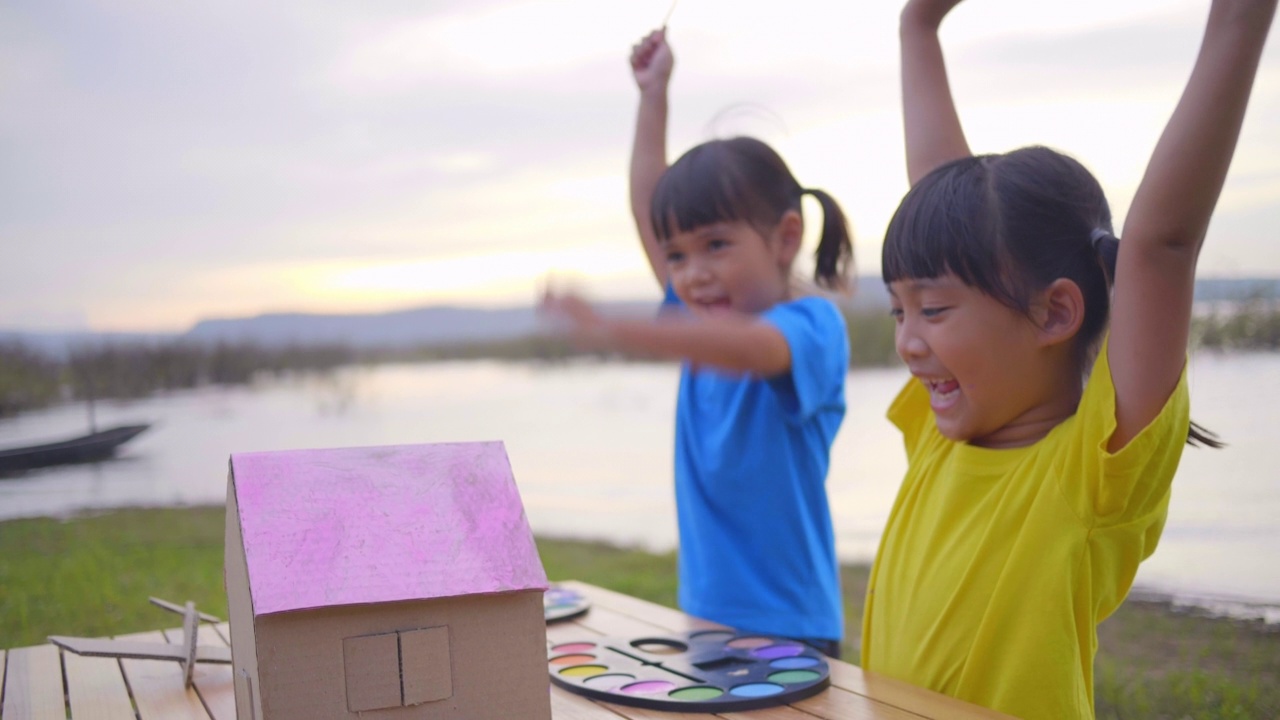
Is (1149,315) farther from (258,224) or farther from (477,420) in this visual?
(477,420)

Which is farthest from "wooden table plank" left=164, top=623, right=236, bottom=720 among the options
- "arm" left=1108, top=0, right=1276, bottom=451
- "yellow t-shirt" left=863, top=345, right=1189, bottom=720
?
"arm" left=1108, top=0, right=1276, bottom=451

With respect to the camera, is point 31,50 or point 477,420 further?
point 477,420

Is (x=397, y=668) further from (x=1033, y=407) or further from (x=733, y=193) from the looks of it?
(x=733, y=193)

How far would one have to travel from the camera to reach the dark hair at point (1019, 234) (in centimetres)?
130

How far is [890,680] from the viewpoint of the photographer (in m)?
1.30

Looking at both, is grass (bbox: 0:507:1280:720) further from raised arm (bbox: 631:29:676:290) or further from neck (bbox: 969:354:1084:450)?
neck (bbox: 969:354:1084:450)

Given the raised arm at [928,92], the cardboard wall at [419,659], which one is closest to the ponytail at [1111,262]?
the raised arm at [928,92]

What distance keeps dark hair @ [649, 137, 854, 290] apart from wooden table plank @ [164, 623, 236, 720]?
1.09 meters

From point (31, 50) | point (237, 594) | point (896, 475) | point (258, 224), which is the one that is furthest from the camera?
point (896, 475)

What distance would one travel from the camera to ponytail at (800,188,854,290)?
2143 mm

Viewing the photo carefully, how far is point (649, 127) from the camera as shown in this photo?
2.36 meters

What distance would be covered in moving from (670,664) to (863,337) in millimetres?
2970

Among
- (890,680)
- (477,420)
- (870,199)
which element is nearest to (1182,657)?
(870,199)

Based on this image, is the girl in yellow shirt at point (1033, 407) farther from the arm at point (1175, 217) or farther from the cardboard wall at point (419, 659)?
the cardboard wall at point (419, 659)
